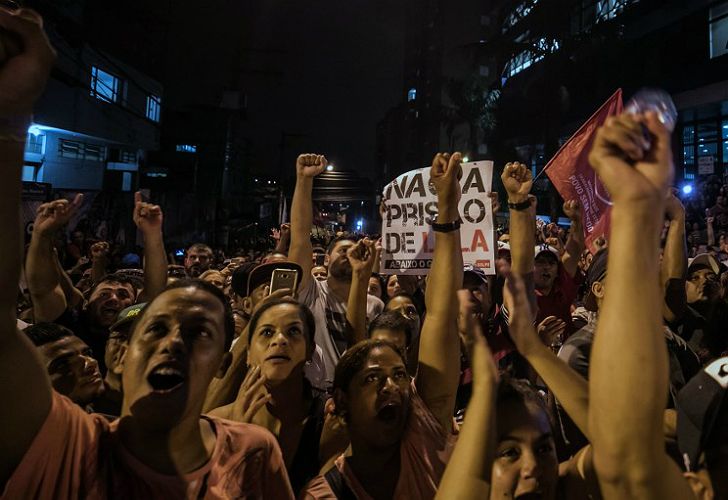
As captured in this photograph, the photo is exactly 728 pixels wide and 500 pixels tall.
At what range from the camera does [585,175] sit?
5.34m

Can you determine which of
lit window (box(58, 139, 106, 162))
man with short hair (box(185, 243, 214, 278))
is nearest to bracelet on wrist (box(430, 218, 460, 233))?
man with short hair (box(185, 243, 214, 278))

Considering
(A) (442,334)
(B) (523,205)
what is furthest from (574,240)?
(A) (442,334)

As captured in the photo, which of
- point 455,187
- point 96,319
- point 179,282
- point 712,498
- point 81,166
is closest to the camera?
point 712,498

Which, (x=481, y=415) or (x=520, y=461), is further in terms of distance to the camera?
(x=520, y=461)

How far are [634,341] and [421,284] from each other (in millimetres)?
5046

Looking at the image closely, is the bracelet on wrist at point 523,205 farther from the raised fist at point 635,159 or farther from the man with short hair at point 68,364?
the man with short hair at point 68,364

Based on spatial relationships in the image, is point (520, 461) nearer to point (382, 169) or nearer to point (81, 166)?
point (81, 166)

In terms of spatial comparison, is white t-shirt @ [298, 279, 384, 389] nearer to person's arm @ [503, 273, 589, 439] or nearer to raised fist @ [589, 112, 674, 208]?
person's arm @ [503, 273, 589, 439]

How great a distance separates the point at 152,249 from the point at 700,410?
11.5 feet

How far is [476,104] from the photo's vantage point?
36.7m

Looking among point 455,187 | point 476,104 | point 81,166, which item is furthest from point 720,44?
point 81,166

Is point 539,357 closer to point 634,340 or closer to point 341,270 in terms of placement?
point 634,340

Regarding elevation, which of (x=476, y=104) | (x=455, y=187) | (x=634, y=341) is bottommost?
(x=634, y=341)

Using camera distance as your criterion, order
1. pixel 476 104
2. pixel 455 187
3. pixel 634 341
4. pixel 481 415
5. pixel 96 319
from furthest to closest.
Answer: pixel 476 104
pixel 96 319
pixel 455 187
pixel 481 415
pixel 634 341
